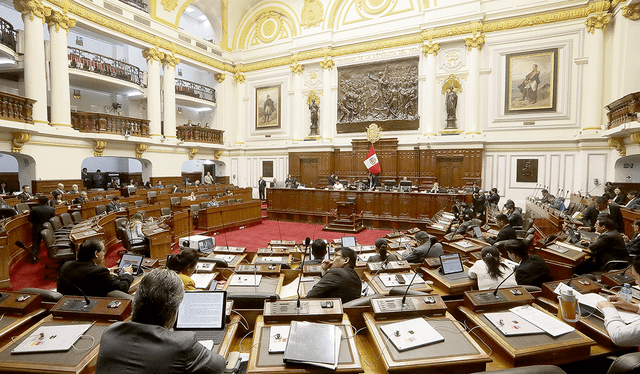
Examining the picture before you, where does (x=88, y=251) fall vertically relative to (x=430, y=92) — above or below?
below

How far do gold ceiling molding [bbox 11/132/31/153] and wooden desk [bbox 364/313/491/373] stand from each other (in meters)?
12.2

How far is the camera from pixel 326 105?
588 inches

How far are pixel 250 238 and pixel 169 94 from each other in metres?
9.57

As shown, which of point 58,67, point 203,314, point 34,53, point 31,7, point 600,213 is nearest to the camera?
point 203,314

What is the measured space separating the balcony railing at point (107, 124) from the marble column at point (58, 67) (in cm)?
71

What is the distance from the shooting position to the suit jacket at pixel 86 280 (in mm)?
2771

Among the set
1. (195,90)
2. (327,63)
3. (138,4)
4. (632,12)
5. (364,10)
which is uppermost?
(364,10)

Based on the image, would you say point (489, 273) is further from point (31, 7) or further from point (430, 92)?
point (31, 7)

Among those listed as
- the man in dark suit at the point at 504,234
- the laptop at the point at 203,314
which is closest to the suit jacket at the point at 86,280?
the laptop at the point at 203,314

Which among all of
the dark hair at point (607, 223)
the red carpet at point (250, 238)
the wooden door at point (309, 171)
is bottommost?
the red carpet at point (250, 238)

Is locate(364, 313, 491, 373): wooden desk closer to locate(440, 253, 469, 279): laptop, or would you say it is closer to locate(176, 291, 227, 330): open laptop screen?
locate(176, 291, 227, 330): open laptop screen

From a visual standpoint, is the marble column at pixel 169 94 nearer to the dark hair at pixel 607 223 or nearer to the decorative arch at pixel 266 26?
the decorative arch at pixel 266 26

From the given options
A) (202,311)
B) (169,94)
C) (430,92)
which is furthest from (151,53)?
(202,311)

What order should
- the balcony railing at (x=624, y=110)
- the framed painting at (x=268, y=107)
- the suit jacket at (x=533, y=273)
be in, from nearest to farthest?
1. the suit jacket at (x=533, y=273)
2. the balcony railing at (x=624, y=110)
3. the framed painting at (x=268, y=107)
